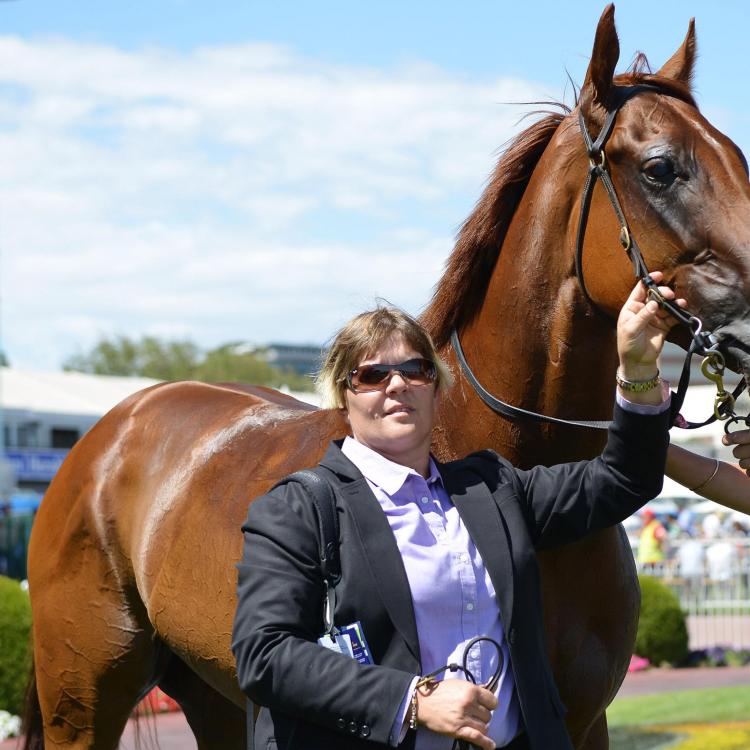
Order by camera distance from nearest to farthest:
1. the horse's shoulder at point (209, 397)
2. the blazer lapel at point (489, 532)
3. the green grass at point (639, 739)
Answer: the blazer lapel at point (489, 532) → the horse's shoulder at point (209, 397) → the green grass at point (639, 739)

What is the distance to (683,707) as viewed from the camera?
9.59 meters

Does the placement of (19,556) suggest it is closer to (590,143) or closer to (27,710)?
(27,710)

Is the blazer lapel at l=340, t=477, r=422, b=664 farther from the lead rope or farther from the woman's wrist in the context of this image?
the woman's wrist

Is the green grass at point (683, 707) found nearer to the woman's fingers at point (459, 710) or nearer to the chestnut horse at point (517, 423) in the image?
the chestnut horse at point (517, 423)

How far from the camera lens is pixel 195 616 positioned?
11.6 ft

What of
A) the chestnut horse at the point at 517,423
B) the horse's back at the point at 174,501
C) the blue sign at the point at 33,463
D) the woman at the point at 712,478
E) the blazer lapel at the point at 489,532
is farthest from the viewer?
the blue sign at the point at 33,463

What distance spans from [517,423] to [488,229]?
1.87 ft

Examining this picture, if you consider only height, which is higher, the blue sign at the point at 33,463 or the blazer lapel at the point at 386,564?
the blazer lapel at the point at 386,564

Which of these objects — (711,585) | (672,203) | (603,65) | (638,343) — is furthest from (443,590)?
(711,585)

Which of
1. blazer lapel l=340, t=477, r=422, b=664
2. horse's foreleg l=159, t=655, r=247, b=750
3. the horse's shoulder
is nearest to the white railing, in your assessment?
horse's foreleg l=159, t=655, r=247, b=750

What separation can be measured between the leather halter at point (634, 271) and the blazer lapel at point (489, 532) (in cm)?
55

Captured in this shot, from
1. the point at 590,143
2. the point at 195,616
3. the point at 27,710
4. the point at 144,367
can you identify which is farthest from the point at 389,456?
the point at 144,367

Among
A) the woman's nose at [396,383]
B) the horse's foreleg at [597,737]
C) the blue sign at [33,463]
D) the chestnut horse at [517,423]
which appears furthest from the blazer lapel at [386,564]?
the blue sign at [33,463]

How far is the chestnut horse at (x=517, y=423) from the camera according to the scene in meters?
2.68
